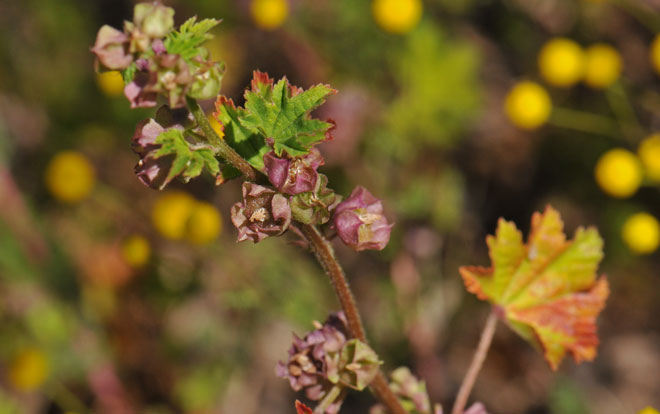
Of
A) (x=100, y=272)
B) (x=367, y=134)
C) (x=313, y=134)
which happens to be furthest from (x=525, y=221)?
(x=313, y=134)

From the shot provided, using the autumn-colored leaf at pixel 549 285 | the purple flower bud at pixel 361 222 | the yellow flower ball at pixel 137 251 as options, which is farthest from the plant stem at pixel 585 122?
the purple flower bud at pixel 361 222

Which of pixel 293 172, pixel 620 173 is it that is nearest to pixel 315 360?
pixel 293 172

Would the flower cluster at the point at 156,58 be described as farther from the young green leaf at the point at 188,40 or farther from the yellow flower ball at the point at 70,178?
the yellow flower ball at the point at 70,178

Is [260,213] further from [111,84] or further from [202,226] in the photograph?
[111,84]

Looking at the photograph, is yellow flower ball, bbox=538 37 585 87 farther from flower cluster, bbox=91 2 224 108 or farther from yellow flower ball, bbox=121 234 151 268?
flower cluster, bbox=91 2 224 108

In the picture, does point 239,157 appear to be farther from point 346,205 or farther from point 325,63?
point 325,63

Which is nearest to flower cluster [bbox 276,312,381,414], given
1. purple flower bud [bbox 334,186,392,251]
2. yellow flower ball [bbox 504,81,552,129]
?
purple flower bud [bbox 334,186,392,251]
